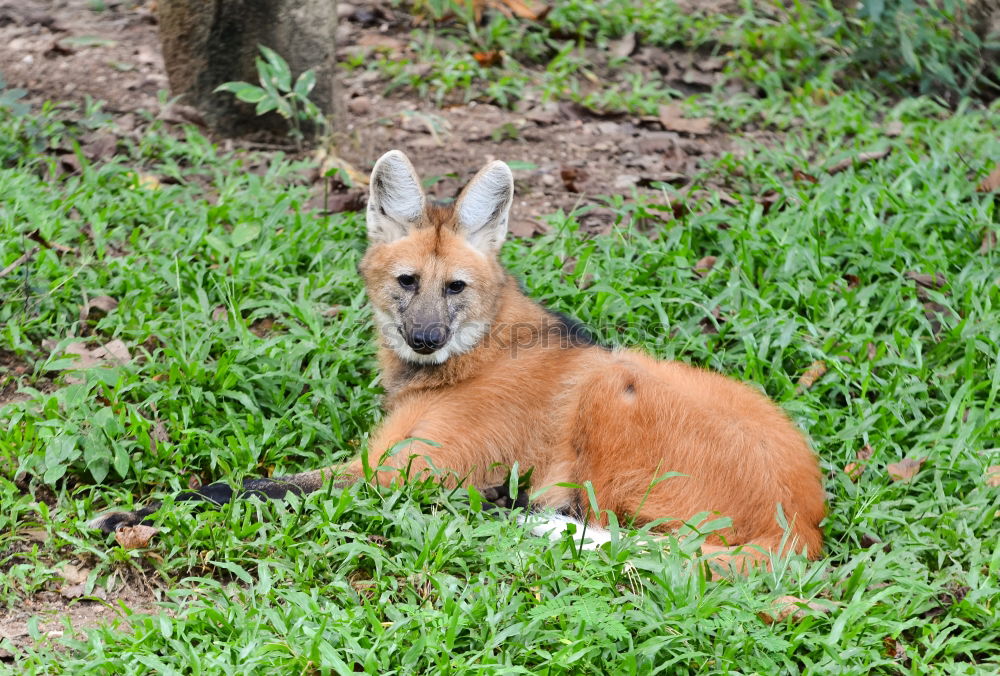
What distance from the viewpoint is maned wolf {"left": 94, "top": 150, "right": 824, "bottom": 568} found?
3.08 m

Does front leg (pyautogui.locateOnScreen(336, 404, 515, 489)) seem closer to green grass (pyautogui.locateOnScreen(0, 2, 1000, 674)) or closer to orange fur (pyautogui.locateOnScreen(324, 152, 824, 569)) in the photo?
orange fur (pyautogui.locateOnScreen(324, 152, 824, 569))

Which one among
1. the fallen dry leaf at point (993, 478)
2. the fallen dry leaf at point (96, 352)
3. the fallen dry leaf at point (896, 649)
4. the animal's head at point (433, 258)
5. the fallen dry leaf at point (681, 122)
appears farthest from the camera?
the fallen dry leaf at point (681, 122)

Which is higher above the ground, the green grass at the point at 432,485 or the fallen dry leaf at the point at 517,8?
the fallen dry leaf at the point at 517,8

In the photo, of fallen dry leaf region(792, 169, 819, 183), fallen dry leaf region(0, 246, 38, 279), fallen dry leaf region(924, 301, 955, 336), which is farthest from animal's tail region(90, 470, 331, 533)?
fallen dry leaf region(792, 169, 819, 183)

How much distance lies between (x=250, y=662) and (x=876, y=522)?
7.06 feet

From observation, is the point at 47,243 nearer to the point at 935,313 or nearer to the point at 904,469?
the point at 904,469

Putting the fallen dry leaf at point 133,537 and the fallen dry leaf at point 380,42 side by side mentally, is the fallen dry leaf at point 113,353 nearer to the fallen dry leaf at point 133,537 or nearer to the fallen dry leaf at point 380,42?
the fallen dry leaf at point 133,537

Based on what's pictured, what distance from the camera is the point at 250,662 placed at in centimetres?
238

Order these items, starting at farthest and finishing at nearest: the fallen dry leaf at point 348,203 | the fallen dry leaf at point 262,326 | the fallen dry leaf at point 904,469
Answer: the fallen dry leaf at point 348,203 → the fallen dry leaf at point 262,326 → the fallen dry leaf at point 904,469

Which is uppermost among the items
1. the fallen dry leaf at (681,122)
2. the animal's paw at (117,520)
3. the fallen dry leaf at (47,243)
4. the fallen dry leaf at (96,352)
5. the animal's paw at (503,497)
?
the fallen dry leaf at (681,122)

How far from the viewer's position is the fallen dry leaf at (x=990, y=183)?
4758 millimetres

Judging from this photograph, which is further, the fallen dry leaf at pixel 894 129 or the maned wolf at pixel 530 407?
the fallen dry leaf at pixel 894 129

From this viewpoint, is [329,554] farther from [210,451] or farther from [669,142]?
[669,142]

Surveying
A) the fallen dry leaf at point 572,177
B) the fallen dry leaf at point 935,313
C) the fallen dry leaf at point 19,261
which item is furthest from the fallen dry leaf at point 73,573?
the fallen dry leaf at point 935,313
